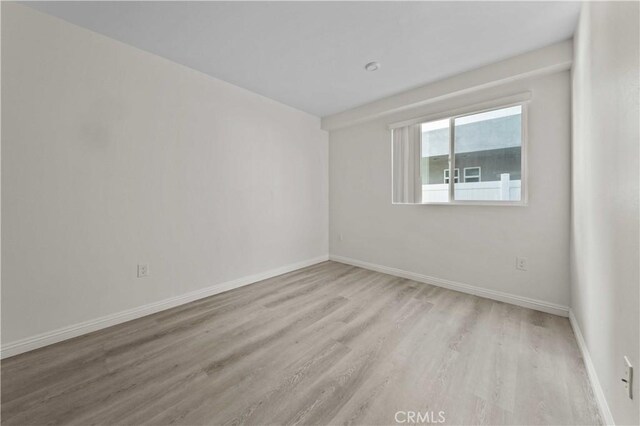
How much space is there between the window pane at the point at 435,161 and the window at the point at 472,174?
0.71ft

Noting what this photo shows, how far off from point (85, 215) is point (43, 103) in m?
0.87

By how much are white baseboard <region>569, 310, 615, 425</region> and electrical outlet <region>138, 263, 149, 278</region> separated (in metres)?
3.30

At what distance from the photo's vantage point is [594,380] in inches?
57.5

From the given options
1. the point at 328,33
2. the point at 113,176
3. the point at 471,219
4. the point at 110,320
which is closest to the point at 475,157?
the point at 471,219

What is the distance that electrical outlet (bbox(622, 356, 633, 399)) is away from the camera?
96cm

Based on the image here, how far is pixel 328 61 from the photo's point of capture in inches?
102

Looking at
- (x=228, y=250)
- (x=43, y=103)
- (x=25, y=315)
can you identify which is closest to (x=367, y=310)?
(x=228, y=250)

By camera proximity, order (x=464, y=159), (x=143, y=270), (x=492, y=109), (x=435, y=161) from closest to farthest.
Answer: (x=143, y=270) → (x=492, y=109) → (x=464, y=159) → (x=435, y=161)

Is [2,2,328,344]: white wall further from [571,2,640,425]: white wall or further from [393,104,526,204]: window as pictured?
[571,2,640,425]: white wall

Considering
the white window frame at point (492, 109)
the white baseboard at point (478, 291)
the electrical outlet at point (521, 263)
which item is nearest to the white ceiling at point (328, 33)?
the white window frame at point (492, 109)

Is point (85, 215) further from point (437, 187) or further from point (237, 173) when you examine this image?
point (437, 187)

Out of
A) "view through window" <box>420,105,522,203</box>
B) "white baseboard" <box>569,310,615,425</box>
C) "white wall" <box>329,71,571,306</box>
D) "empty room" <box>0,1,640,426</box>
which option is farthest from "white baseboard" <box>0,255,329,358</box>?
"white baseboard" <box>569,310,615,425</box>

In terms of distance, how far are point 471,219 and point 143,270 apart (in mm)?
3509

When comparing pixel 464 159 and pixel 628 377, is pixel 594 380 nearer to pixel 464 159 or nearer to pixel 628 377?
pixel 628 377
